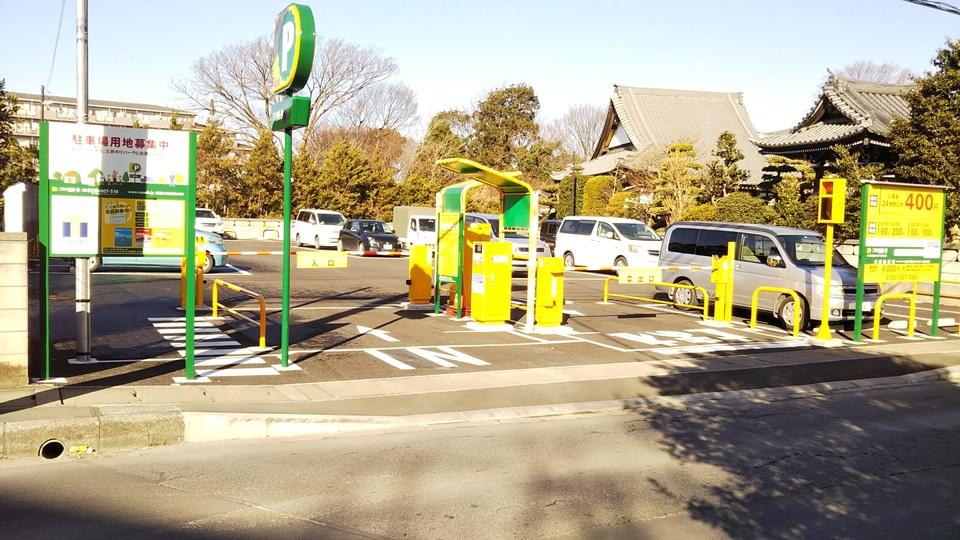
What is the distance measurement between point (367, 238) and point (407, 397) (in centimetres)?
2516

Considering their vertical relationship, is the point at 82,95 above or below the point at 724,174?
below

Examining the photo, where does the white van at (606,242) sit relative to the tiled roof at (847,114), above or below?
below

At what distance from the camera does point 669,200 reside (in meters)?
37.4

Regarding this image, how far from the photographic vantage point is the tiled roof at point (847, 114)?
3050 centimetres

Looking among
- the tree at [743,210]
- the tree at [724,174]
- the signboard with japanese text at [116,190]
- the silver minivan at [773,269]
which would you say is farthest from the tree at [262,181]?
the signboard with japanese text at [116,190]

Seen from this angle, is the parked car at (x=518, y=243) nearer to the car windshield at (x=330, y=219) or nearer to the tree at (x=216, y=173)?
the car windshield at (x=330, y=219)

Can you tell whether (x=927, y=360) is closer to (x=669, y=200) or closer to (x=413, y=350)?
(x=413, y=350)

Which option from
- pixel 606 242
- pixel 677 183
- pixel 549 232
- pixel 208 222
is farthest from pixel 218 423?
pixel 208 222

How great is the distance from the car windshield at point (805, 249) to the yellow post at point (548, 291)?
485 centimetres

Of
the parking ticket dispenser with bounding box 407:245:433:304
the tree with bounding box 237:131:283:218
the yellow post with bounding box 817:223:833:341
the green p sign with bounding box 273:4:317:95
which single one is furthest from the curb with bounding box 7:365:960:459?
the tree with bounding box 237:131:283:218

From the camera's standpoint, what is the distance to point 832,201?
551 inches

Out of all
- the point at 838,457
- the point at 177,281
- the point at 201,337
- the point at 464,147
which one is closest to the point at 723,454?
the point at 838,457

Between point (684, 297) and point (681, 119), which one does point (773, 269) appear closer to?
point (684, 297)

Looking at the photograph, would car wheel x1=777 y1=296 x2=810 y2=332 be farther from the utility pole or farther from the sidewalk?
the utility pole
